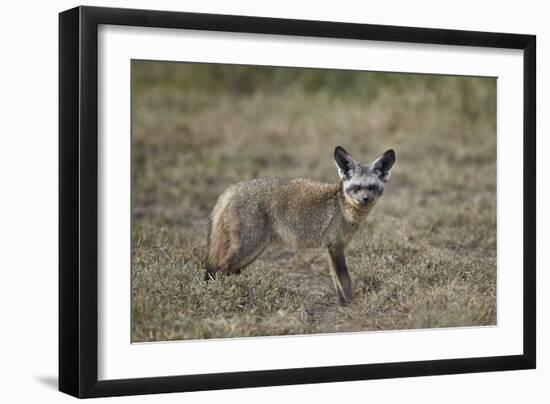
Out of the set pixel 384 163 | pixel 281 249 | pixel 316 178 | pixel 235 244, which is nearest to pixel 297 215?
pixel 235 244

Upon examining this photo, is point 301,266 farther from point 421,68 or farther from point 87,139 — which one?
point 87,139

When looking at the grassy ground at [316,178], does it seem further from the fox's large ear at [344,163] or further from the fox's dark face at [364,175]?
the fox's large ear at [344,163]

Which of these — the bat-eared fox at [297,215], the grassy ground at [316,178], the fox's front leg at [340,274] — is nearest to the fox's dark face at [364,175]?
the bat-eared fox at [297,215]

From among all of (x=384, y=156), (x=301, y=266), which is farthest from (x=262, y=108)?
(x=384, y=156)

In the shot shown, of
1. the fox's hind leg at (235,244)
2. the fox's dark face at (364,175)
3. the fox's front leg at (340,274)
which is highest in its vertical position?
the fox's dark face at (364,175)

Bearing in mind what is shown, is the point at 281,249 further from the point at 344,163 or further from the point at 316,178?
the point at 316,178

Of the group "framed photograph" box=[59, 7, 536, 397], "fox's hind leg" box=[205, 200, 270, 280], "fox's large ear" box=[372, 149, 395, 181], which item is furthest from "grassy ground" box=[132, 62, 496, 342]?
"fox's large ear" box=[372, 149, 395, 181]

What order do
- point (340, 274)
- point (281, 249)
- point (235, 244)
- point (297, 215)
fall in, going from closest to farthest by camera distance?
point (235, 244), point (340, 274), point (297, 215), point (281, 249)

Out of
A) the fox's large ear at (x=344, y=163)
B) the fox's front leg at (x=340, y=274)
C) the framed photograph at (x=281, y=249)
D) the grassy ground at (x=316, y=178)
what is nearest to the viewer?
the framed photograph at (x=281, y=249)
